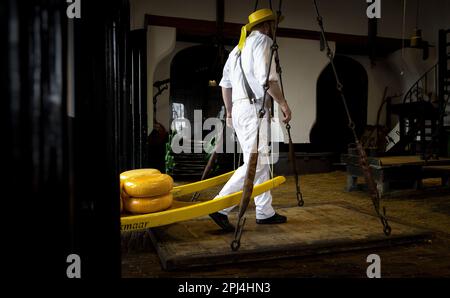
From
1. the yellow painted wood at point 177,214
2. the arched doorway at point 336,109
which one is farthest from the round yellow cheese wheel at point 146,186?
the arched doorway at point 336,109

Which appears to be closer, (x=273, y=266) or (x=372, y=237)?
(x=273, y=266)

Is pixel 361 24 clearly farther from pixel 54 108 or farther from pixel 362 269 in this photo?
pixel 54 108

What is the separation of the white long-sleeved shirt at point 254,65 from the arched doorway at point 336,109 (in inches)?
349

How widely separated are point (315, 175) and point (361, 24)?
4.47 m

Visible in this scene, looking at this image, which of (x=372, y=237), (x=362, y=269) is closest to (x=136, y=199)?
(x=362, y=269)

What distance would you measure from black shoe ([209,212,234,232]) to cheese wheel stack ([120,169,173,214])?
46 cm

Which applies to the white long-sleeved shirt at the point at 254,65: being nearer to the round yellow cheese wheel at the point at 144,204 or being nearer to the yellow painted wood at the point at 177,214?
the yellow painted wood at the point at 177,214

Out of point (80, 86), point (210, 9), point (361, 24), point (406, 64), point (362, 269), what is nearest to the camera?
point (80, 86)

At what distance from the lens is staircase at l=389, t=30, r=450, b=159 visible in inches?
371

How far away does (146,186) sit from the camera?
284 centimetres

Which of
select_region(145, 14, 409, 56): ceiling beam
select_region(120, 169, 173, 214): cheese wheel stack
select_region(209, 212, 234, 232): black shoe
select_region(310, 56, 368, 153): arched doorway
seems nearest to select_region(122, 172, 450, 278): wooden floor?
select_region(209, 212, 234, 232): black shoe

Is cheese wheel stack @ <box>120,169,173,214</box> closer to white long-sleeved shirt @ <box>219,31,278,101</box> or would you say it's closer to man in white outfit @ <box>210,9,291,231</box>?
man in white outfit @ <box>210,9,291,231</box>

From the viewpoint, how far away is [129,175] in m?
3.03

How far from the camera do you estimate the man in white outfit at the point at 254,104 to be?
127 inches
